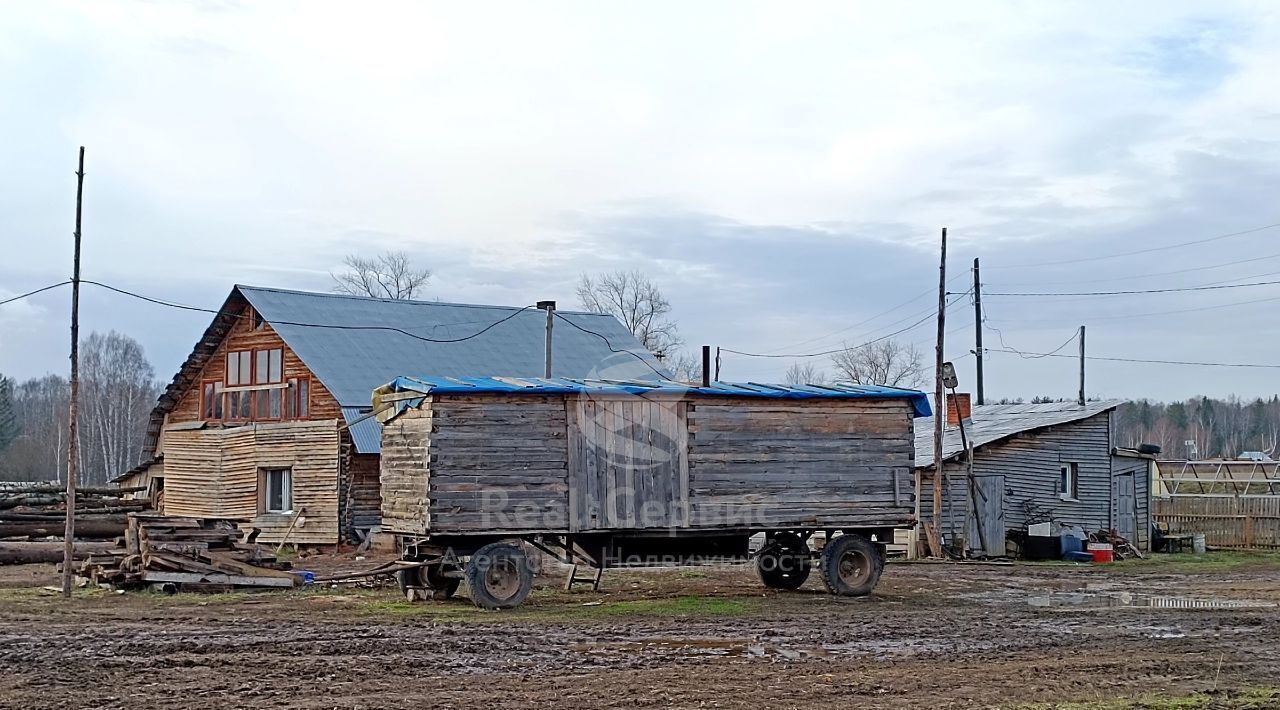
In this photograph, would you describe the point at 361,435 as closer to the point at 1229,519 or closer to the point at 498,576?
the point at 498,576

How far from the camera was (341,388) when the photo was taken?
31.4 meters

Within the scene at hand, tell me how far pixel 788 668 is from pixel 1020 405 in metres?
28.4

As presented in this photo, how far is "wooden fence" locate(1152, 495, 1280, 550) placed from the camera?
36.1m

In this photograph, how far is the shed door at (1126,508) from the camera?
35.8 metres

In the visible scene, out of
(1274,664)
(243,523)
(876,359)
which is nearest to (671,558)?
(1274,664)

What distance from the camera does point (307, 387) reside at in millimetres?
32344

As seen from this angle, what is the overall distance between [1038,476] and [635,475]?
59.1 ft

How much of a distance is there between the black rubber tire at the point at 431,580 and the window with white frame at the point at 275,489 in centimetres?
1419

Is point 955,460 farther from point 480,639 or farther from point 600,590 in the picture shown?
point 480,639

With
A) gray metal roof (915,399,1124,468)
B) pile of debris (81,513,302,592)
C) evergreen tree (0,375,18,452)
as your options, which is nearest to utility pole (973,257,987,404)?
gray metal roof (915,399,1124,468)

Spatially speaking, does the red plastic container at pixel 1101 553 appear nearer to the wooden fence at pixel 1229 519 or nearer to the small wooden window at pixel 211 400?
the wooden fence at pixel 1229 519

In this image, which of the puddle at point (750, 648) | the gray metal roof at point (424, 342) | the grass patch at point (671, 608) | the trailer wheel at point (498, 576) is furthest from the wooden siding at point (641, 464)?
the gray metal roof at point (424, 342)

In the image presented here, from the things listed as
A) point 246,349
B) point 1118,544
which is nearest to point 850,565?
point 1118,544

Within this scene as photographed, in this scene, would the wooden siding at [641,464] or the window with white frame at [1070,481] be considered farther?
the window with white frame at [1070,481]
